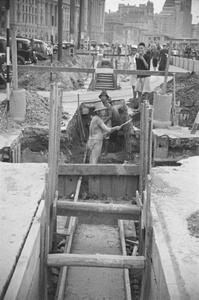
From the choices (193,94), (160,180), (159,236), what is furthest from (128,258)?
(193,94)

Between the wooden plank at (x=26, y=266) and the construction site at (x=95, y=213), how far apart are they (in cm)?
1

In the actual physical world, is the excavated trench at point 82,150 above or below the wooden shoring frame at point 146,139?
below

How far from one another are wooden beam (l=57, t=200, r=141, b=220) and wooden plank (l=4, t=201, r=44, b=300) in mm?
1284

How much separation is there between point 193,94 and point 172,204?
11.5 m

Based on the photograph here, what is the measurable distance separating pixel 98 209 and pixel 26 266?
101 inches

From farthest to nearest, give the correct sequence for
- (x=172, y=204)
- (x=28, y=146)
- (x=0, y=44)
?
1. (x=0, y=44)
2. (x=28, y=146)
3. (x=172, y=204)

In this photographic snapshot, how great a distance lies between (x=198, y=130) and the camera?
12.4 metres

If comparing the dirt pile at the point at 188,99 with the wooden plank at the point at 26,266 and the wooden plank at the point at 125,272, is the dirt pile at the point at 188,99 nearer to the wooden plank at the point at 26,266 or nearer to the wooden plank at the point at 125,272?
the wooden plank at the point at 125,272

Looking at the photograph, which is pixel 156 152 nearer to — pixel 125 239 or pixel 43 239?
pixel 125 239

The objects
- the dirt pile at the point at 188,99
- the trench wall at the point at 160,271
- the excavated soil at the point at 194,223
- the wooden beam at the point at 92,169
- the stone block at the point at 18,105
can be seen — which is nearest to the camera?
the trench wall at the point at 160,271

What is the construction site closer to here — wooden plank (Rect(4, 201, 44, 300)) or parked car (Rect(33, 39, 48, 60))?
wooden plank (Rect(4, 201, 44, 300))

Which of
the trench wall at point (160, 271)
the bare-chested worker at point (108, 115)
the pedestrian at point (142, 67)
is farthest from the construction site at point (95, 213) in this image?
the pedestrian at point (142, 67)

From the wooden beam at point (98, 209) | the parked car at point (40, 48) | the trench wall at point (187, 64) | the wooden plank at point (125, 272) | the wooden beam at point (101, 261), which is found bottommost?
the wooden plank at point (125, 272)

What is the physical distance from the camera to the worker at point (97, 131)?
33.7ft
